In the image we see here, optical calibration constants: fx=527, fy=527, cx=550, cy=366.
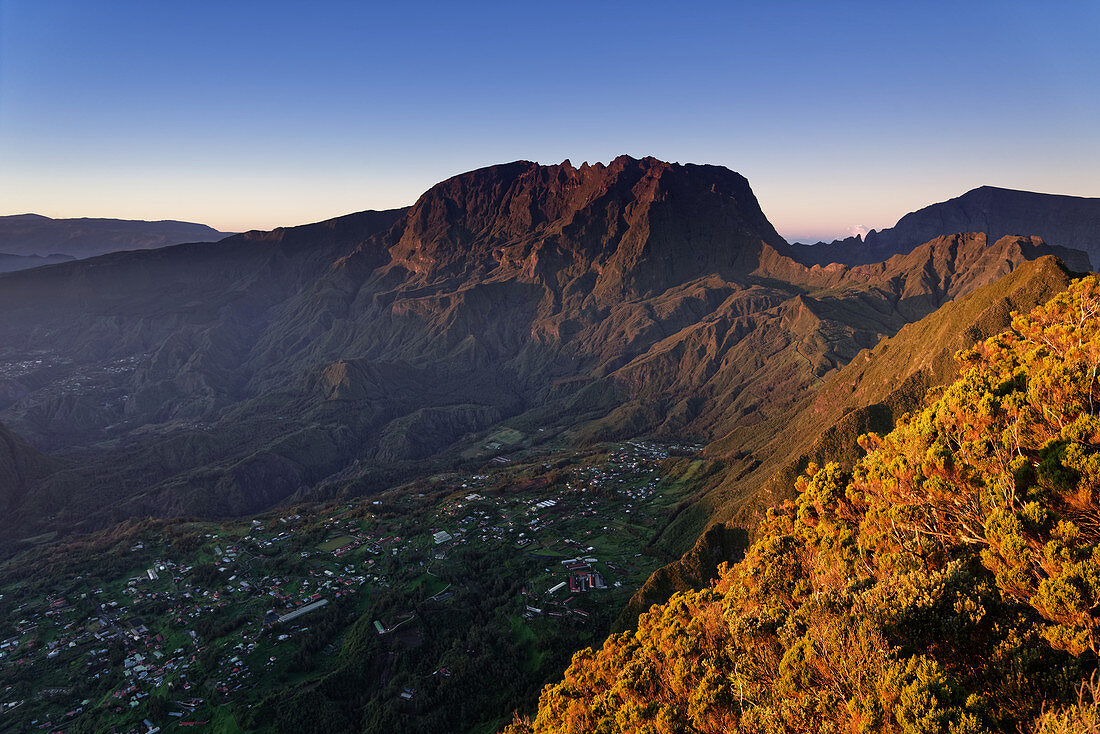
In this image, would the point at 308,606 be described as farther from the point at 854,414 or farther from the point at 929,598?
the point at 854,414

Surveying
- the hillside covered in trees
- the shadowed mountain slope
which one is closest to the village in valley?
the shadowed mountain slope

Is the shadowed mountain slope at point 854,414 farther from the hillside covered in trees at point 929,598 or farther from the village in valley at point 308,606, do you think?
the hillside covered in trees at point 929,598

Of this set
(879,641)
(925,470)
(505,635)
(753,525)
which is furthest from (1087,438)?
(505,635)

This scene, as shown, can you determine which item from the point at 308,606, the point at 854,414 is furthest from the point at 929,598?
the point at 308,606

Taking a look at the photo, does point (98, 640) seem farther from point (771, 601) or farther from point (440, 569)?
point (771, 601)

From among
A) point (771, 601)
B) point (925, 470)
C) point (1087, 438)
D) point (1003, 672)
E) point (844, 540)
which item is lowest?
point (771, 601)

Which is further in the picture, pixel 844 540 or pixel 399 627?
pixel 399 627
